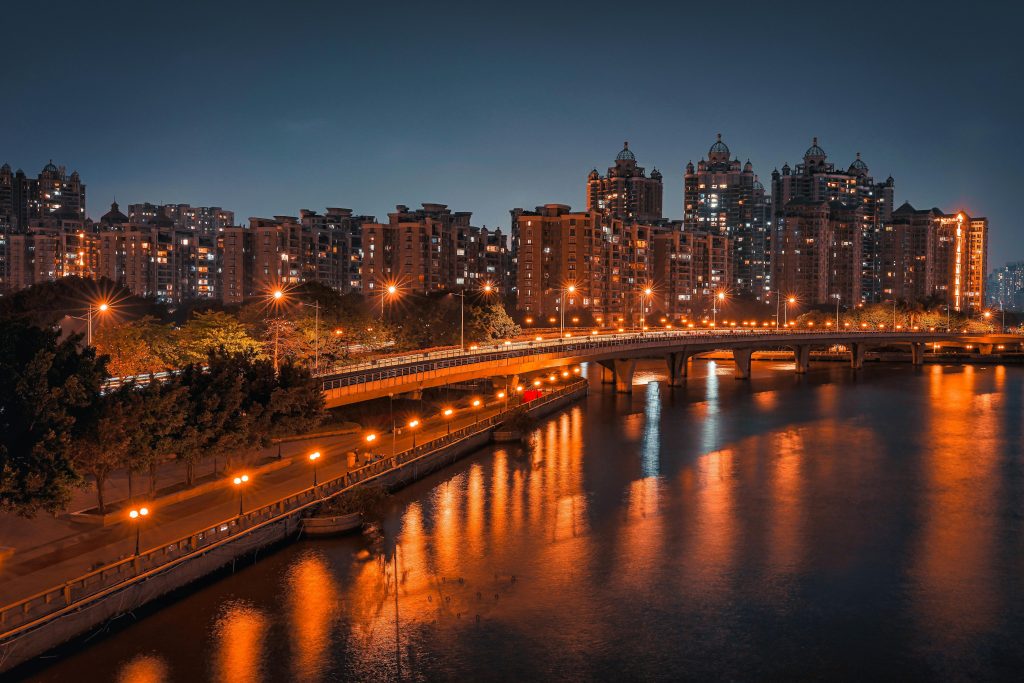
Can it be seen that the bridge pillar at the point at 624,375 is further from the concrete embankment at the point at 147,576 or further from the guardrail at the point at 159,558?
the concrete embankment at the point at 147,576

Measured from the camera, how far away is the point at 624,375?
94.3 meters

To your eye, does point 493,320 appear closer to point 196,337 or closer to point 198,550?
point 196,337

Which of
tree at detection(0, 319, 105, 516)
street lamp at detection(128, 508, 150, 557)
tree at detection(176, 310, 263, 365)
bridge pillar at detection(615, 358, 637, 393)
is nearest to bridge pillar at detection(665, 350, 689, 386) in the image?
bridge pillar at detection(615, 358, 637, 393)

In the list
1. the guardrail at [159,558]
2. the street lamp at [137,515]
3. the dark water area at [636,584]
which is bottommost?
the dark water area at [636,584]

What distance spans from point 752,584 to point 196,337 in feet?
137

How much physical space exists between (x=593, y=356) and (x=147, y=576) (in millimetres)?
56312

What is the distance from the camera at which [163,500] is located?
3512cm

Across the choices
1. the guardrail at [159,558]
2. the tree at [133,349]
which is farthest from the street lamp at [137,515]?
the tree at [133,349]

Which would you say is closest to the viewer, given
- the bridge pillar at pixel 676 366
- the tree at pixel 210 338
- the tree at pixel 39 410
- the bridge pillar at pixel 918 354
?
the tree at pixel 39 410

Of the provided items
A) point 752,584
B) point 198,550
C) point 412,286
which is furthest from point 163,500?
point 412,286

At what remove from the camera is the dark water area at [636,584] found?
2694 cm

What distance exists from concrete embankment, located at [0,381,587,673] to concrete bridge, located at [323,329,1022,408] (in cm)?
913

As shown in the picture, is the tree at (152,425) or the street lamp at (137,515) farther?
the tree at (152,425)

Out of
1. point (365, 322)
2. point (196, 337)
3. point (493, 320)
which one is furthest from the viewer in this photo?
point (493, 320)
